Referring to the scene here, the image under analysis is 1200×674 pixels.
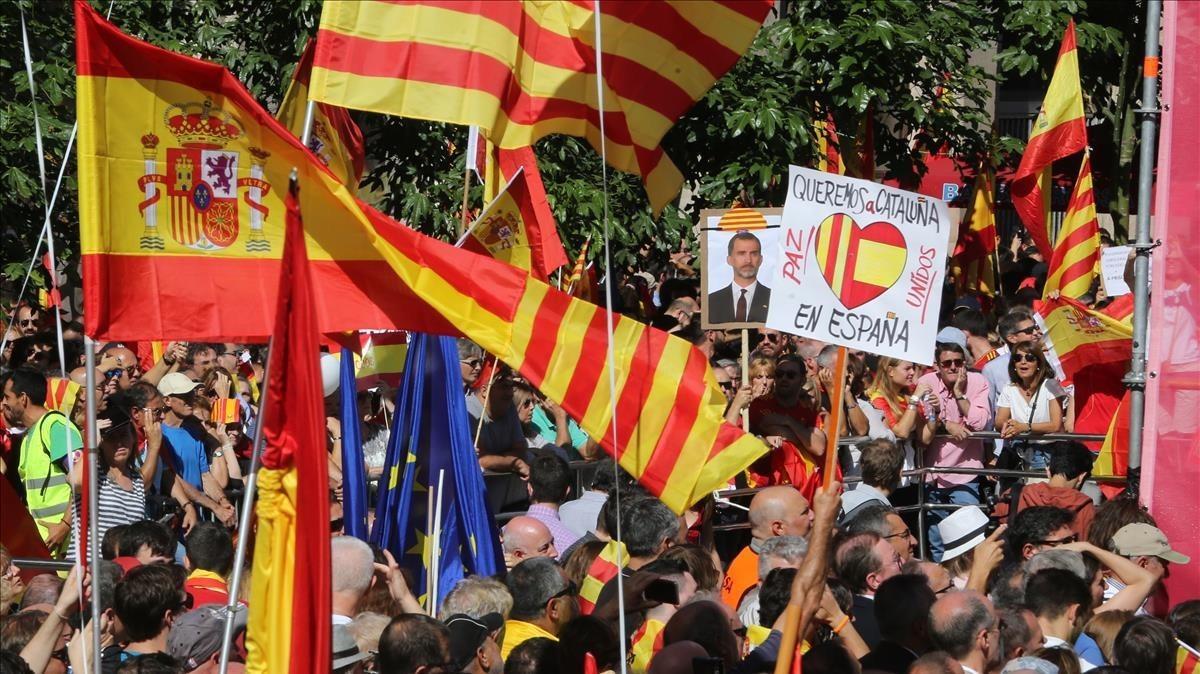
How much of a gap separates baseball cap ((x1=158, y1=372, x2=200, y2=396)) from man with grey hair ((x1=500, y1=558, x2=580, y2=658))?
4093mm

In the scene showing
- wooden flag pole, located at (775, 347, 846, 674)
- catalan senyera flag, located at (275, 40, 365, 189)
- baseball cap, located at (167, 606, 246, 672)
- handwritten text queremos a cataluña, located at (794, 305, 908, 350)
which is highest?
catalan senyera flag, located at (275, 40, 365, 189)

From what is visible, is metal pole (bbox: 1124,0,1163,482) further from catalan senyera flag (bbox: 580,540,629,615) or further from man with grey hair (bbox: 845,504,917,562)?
catalan senyera flag (bbox: 580,540,629,615)

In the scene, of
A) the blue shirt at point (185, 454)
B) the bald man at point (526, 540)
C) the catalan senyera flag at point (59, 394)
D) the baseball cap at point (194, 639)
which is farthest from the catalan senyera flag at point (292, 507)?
the blue shirt at point (185, 454)

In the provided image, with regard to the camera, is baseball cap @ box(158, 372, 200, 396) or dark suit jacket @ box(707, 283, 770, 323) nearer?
baseball cap @ box(158, 372, 200, 396)

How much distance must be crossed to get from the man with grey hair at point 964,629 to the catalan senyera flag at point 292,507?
210cm

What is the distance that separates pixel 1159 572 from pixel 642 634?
254cm

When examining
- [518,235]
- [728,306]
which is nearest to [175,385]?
[518,235]

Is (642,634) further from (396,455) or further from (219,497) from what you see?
(219,497)

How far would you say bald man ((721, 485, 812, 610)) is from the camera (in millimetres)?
8625

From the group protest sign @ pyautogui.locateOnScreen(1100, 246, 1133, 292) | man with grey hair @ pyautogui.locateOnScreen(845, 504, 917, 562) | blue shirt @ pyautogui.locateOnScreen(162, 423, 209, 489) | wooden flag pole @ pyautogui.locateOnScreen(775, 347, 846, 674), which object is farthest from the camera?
protest sign @ pyautogui.locateOnScreen(1100, 246, 1133, 292)

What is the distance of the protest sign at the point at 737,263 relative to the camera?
11516 millimetres

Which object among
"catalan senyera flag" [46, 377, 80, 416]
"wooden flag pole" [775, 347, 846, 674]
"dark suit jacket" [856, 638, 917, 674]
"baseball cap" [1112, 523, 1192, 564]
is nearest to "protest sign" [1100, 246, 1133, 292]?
"baseball cap" [1112, 523, 1192, 564]

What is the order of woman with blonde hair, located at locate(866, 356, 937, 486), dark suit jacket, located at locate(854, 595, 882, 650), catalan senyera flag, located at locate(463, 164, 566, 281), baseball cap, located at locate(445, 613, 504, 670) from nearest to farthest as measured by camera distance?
baseball cap, located at locate(445, 613, 504, 670) < dark suit jacket, located at locate(854, 595, 882, 650) < catalan senyera flag, located at locate(463, 164, 566, 281) < woman with blonde hair, located at locate(866, 356, 937, 486)

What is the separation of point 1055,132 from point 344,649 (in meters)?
8.94
